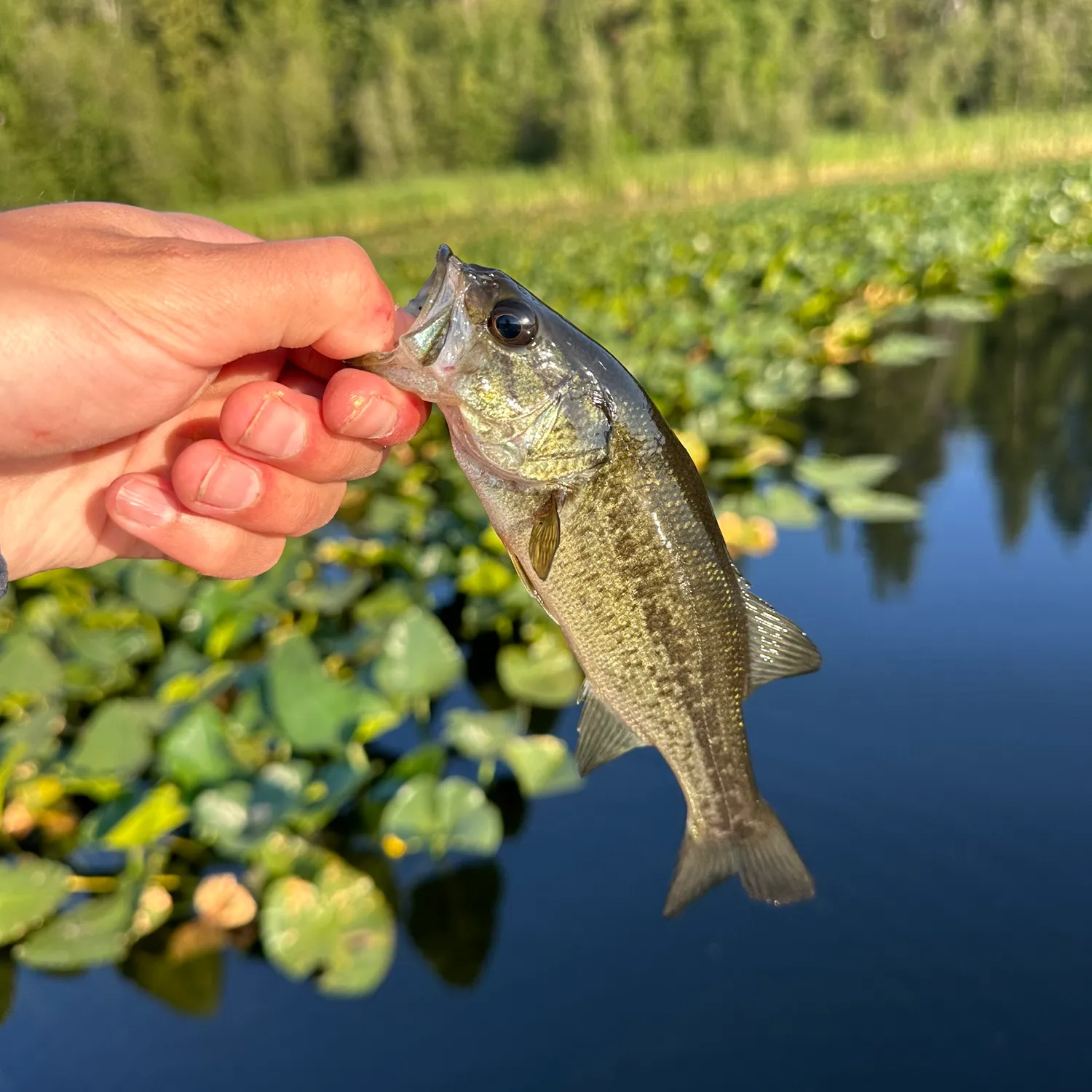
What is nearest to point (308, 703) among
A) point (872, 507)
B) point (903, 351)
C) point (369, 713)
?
point (369, 713)

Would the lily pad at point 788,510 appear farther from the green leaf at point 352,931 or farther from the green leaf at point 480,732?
the green leaf at point 352,931

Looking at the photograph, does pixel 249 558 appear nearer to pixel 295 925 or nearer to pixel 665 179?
pixel 295 925

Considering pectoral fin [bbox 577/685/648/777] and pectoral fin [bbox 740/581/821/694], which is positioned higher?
pectoral fin [bbox 740/581/821/694]

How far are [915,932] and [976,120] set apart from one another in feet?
82.5

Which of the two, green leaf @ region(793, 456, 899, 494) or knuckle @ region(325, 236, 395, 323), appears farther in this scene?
green leaf @ region(793, 456, 899, 494)

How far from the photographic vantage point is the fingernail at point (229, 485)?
1807 mm

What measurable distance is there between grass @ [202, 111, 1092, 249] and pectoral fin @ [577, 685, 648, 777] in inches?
536

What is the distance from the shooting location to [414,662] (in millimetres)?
3064

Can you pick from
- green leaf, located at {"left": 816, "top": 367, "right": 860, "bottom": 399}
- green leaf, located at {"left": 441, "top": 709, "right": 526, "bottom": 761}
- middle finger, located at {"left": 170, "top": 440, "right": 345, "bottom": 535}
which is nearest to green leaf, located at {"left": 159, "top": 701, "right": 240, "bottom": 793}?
green leaf, located at {"left": 441, "top": 709, "right": 526, "bottom": 761}

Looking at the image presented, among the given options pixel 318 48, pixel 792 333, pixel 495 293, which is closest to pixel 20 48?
pixel 495 293

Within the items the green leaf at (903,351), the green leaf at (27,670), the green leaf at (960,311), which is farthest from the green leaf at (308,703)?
the green leaf at (960,311)

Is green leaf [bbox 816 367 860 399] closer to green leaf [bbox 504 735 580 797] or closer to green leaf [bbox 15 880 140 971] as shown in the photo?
green leaf [bbox 504 735 580 797]

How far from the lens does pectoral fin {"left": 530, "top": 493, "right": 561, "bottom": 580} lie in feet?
4.64

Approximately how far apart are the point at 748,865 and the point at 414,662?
68.4 inches
